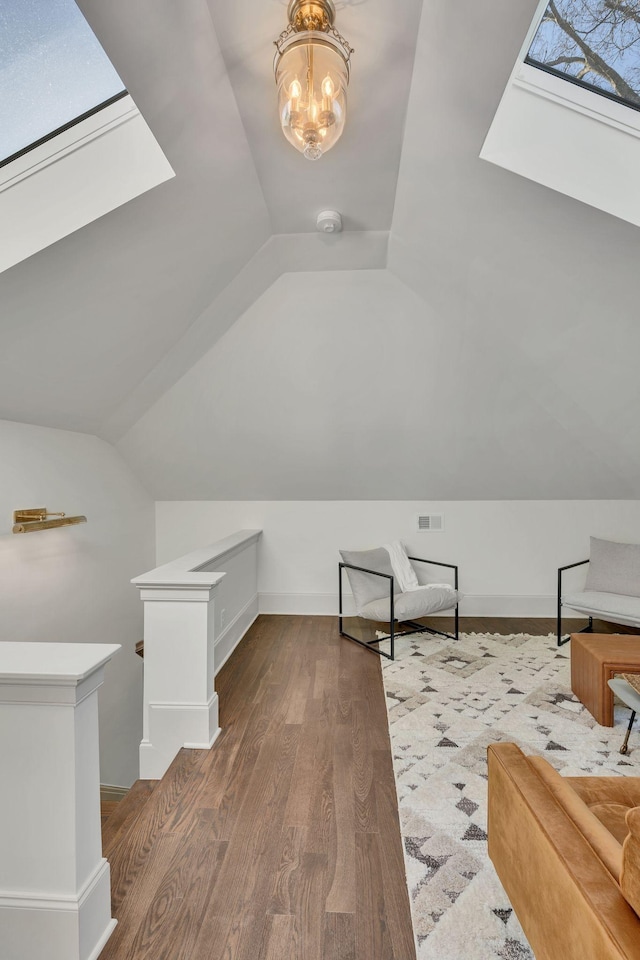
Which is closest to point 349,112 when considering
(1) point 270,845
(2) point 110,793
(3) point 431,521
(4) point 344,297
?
(4) point 344,297

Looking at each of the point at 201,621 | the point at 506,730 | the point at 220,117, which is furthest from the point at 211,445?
the point at 506,730

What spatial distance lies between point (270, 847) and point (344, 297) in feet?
10.2

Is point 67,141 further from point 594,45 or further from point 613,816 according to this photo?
point 613,816

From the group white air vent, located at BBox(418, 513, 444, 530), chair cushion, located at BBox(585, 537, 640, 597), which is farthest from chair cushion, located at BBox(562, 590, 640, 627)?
white air vent, located at BBox(418, 513, 444, 530)

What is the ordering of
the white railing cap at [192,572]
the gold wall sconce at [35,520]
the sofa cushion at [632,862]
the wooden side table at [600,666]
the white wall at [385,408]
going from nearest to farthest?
the sofa cushion at [632,862] → the white railing cap at [192,572] → the wooden side table at [600,666] → the gold wall sconce at [35,520] → the white wall at [385,408]

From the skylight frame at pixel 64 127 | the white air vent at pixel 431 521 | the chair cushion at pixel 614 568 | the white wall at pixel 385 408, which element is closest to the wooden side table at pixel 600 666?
the chair cushion at pixel 614 568

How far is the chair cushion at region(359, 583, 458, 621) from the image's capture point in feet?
13.3

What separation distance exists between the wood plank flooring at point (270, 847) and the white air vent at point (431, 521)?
2.28 metres

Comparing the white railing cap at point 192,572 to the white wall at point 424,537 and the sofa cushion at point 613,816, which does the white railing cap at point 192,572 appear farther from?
the sofa cushion at point 613,816

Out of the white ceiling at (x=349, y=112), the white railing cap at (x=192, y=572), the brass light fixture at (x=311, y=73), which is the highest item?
the white ceiling at (x=349, y=112)

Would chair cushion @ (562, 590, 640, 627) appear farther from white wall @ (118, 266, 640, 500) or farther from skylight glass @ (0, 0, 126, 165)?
skylight glass @ (0, 0, 126, 165)

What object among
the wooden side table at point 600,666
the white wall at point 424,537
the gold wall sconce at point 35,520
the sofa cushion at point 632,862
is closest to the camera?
the sofa cushion at point 632,862

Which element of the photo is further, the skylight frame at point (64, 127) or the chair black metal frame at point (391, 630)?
the chair black metal frame at point (391, 630)

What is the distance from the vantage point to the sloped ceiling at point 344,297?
1874 millimetres
